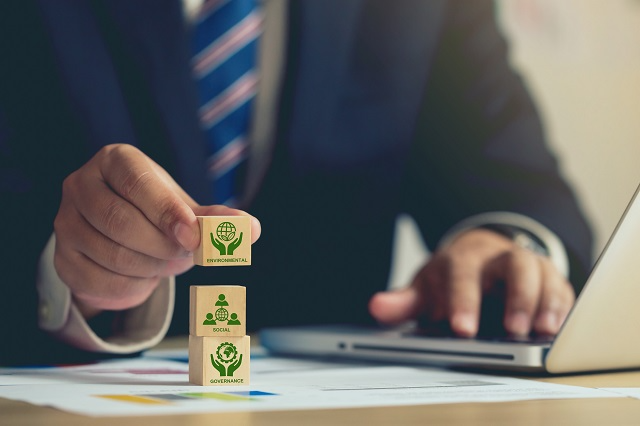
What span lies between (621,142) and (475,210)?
6.67 ft

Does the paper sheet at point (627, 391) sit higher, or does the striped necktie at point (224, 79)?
the striped necktie at point (224, 79)

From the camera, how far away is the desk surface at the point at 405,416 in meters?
0.60

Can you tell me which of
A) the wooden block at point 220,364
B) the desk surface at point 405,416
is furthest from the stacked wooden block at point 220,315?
the desk surface at point 405,416

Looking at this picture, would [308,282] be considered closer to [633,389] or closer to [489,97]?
[489,97]

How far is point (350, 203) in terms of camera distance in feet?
6.19

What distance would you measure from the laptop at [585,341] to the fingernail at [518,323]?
127 millimetres

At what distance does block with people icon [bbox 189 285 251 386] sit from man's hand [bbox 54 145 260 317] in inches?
2.2

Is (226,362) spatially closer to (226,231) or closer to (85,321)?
(226,231)

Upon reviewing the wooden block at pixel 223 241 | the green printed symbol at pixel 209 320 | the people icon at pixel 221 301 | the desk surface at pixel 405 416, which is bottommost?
the desk surface at pixel 405 416

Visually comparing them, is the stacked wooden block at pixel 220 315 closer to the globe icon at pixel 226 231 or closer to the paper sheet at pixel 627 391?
the globe icon at pixel 226 231

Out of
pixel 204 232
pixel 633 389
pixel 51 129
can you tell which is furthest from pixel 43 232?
pixel 633 389

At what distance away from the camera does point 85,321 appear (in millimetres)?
1160

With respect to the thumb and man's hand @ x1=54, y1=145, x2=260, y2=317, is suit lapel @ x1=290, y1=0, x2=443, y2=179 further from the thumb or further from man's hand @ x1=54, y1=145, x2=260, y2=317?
man's hand @ x1=54, y1=145, x2=260, y2=317

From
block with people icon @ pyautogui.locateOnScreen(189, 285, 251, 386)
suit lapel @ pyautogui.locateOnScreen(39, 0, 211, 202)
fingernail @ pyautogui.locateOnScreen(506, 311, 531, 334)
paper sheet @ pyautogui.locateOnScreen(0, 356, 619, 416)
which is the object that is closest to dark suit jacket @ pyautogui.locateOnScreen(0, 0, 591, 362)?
suit lapel @ pyautogui.locateOnScreen(39, 0, 211, 202)
